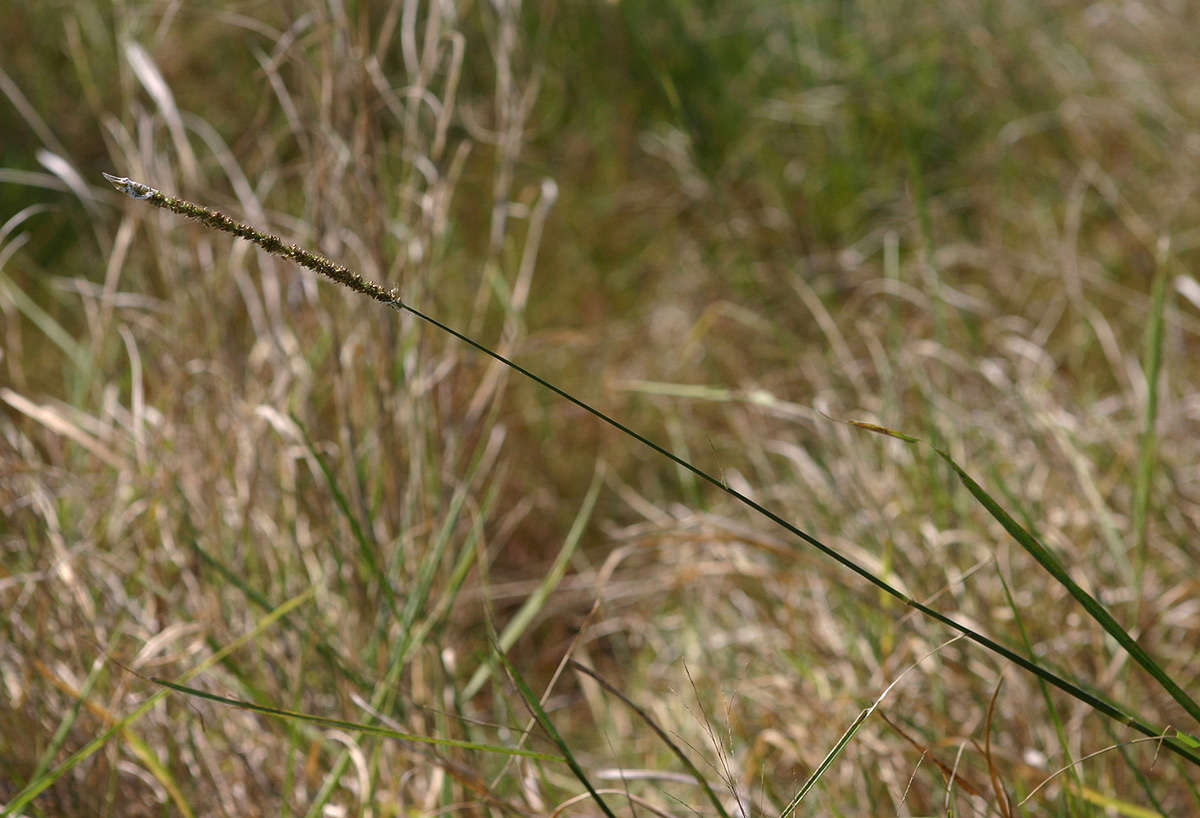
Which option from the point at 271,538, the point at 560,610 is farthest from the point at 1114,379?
the point at 271,538

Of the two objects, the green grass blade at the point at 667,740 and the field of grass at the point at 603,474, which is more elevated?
the green grass blade at the point at 667,740

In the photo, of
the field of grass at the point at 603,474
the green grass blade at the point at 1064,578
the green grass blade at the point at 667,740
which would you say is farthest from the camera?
the field of grass at the point at 603,474

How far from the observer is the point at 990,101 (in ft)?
8.95

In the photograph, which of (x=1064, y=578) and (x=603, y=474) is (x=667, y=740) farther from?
(x=603, y=474)

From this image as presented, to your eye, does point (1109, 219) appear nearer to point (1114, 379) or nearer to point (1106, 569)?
point (1114, 379)

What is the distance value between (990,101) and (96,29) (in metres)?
2.31

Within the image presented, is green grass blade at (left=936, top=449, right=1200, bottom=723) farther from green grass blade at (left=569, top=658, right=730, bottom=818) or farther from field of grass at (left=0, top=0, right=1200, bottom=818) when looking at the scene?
green grass blade at (left=569, top=658, right=730, bottom=818)

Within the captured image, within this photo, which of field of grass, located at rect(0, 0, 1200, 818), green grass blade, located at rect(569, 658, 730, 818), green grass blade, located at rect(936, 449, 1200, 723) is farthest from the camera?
field of grass, located at rect(0, 0, 1200, 818)

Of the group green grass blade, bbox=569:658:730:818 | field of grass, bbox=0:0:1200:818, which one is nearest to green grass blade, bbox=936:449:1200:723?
field of grass, bbox=0:0:1200:818

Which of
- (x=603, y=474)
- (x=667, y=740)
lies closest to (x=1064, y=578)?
(x=667, y=740)

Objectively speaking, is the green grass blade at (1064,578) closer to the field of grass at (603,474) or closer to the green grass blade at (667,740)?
the field of grass at (603,474)

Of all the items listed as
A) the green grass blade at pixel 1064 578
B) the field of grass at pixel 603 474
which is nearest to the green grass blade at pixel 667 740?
the field of grass at pixel 603 474

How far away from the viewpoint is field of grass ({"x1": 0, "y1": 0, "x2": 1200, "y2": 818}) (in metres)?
1.05

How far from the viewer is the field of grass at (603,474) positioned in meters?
1.05
